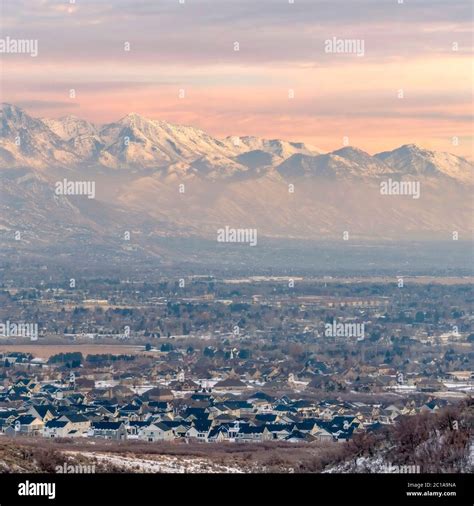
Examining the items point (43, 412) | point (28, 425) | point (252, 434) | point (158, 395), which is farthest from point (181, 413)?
point (252, 434)

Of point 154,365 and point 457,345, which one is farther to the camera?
point 457,345

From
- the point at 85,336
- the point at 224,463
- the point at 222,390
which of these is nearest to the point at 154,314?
the point at 85,336

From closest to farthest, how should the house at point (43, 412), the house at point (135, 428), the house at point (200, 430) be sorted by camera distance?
1. the house at point (200, 430)
2. the house at point (135, 428)
3. the house at point (43, 412)

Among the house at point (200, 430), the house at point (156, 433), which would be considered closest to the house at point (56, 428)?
the house at point (156, 433)

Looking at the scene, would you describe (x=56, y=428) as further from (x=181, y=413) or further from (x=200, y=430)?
(x=181, y=413)

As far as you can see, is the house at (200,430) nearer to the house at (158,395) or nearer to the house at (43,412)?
the house at (43,412)

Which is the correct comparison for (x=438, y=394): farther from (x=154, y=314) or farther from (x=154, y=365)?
(x=154, y=314)

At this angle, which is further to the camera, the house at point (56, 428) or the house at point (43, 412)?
the house at point (43, 412)

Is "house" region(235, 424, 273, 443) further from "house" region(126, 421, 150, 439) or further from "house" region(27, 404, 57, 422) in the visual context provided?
"house" region(27, 404, 57, 422)
